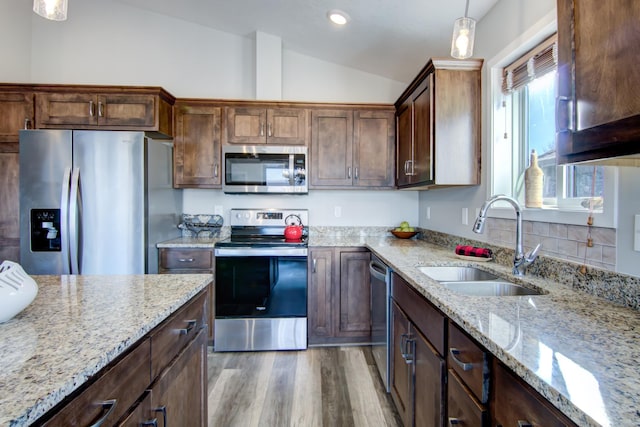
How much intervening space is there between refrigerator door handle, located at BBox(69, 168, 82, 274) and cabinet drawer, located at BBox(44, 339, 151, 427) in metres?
2.02

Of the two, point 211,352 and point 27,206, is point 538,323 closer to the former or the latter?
point 211,352

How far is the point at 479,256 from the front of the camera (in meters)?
1.88

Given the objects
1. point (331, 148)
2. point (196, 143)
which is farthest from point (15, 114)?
point (331, 148)

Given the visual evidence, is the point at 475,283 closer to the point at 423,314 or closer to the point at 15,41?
the point at 423,314

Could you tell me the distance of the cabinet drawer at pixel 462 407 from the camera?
86cm

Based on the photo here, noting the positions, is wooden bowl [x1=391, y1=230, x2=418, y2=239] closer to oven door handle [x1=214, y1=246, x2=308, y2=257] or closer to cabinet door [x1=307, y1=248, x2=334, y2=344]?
cabinet door [x1=307, y1=248, x2=334, y2=344]

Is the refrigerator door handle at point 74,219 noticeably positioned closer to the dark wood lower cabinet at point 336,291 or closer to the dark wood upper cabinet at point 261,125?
the dark wood upper cabinet at point 261,125

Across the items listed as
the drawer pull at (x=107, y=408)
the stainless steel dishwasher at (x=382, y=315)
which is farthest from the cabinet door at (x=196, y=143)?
the drawer pull at (x=107, y=408)

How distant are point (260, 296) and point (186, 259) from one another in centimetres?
70

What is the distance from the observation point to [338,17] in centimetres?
236

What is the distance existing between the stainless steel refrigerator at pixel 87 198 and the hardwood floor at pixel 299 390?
3.72ft

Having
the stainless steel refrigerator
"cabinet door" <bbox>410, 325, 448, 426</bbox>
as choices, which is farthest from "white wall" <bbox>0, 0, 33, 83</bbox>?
"cabinet door" <bbox>410, 325, 448, 426</bbox>

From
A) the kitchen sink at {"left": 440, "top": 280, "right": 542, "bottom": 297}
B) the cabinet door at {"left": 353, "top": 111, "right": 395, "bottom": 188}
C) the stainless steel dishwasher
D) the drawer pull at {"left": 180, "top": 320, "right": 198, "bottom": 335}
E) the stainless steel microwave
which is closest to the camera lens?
the drawer pull at {"left": 180, "top": 320, "right": 198, "bottom": 335}

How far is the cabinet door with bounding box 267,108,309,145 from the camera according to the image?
9.43 ft
